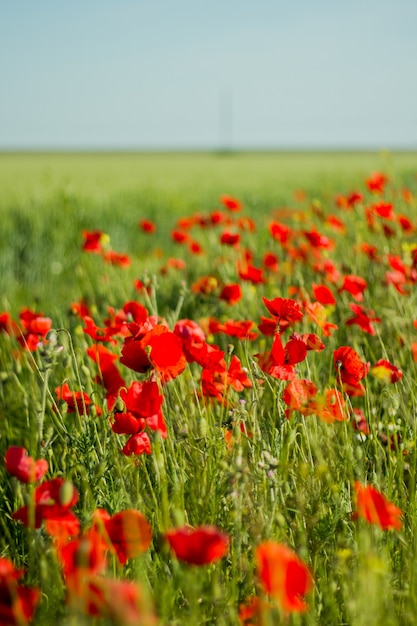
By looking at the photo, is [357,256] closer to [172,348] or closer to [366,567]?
[172,348]

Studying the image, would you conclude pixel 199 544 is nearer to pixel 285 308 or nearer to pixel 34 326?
pixel 285 308

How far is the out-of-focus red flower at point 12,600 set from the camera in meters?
0.70

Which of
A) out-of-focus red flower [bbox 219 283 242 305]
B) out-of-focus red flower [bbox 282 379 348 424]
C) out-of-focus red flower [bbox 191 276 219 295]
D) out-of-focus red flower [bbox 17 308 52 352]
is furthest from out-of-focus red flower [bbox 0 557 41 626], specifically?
out-of-focus red flower [bbox 191 276 219 295]

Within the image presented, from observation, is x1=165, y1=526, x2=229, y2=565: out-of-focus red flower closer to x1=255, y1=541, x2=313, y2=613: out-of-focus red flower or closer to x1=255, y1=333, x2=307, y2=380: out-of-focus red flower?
x1=255, y1=541, x2=313, y2=613: out-of-focus red flower

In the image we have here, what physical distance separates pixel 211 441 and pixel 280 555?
1.80 feet

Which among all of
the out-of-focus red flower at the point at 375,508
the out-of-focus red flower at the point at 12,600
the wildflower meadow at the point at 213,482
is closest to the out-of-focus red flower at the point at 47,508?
the wildflower meadow at the point at 213,482

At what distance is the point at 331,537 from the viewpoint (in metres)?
1.17

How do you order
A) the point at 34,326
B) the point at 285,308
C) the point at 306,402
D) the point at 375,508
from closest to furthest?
the point at 375,508 < the point at 306,402 < the point at 285,308 < the point at 34,326

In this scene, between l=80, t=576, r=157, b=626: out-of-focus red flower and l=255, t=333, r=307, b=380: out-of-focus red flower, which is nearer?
l=80, t=576, r=157, b=626: out-of-focus red flower

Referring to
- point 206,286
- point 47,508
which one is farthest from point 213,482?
point 206,286

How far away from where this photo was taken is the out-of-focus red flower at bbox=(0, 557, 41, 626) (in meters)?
0.70

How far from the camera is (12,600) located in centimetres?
73

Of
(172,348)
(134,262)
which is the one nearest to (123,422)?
(172,348)

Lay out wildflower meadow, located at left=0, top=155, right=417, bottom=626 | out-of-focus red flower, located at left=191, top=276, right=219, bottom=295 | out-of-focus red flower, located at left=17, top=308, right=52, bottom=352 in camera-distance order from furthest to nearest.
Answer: out-of-focus red flower, located at left=191, top=276, right=219, bottom=295 < out-of-focus red flower, located at left=17, top=308, right=52, bottom=352 < wildflower meadow, located at left=0, top=155, right=417, bottom=626
